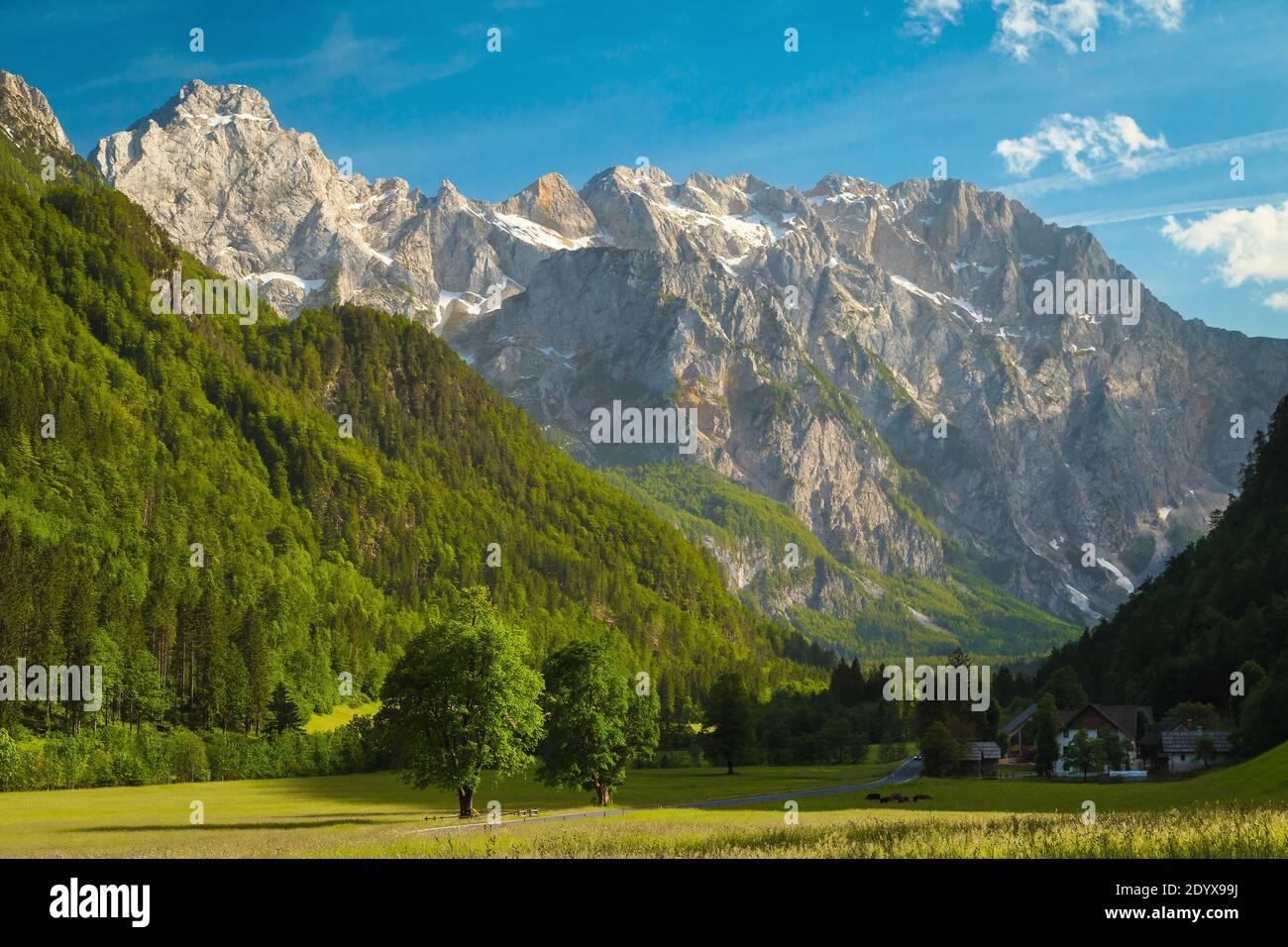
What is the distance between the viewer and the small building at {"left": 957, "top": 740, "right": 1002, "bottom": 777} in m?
134

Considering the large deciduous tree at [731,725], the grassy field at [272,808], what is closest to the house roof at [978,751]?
the grassy field at [272,808]

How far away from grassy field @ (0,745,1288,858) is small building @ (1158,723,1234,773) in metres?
22.1

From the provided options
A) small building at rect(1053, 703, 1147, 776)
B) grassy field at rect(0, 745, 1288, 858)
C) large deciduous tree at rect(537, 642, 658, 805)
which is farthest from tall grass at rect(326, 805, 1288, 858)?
small building at rect(1053, 703, 1147, 776)

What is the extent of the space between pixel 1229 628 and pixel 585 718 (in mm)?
90026

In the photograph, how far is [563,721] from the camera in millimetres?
89188

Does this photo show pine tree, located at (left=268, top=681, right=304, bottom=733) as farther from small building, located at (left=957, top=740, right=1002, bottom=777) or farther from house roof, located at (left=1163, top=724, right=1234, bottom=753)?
house roof, located at (left=1163, top=724, right=1234, bottom=753)

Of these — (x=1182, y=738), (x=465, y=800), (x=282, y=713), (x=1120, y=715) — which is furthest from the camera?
(x=282, y=713)

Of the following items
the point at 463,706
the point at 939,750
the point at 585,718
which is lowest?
the point at 939,750

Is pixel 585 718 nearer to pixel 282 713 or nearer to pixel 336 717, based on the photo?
pixel 282 713

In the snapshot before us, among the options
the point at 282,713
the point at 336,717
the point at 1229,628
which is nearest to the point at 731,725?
the point at 336,717

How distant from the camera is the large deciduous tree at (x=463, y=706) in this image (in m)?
76.2

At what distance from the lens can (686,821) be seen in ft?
215

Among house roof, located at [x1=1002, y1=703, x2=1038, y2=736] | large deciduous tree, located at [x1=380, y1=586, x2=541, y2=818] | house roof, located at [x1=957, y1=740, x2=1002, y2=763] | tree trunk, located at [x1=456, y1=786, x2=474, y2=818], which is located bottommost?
house roof, located at [x1=1002, y1=703, x2=1038, y2=736]
